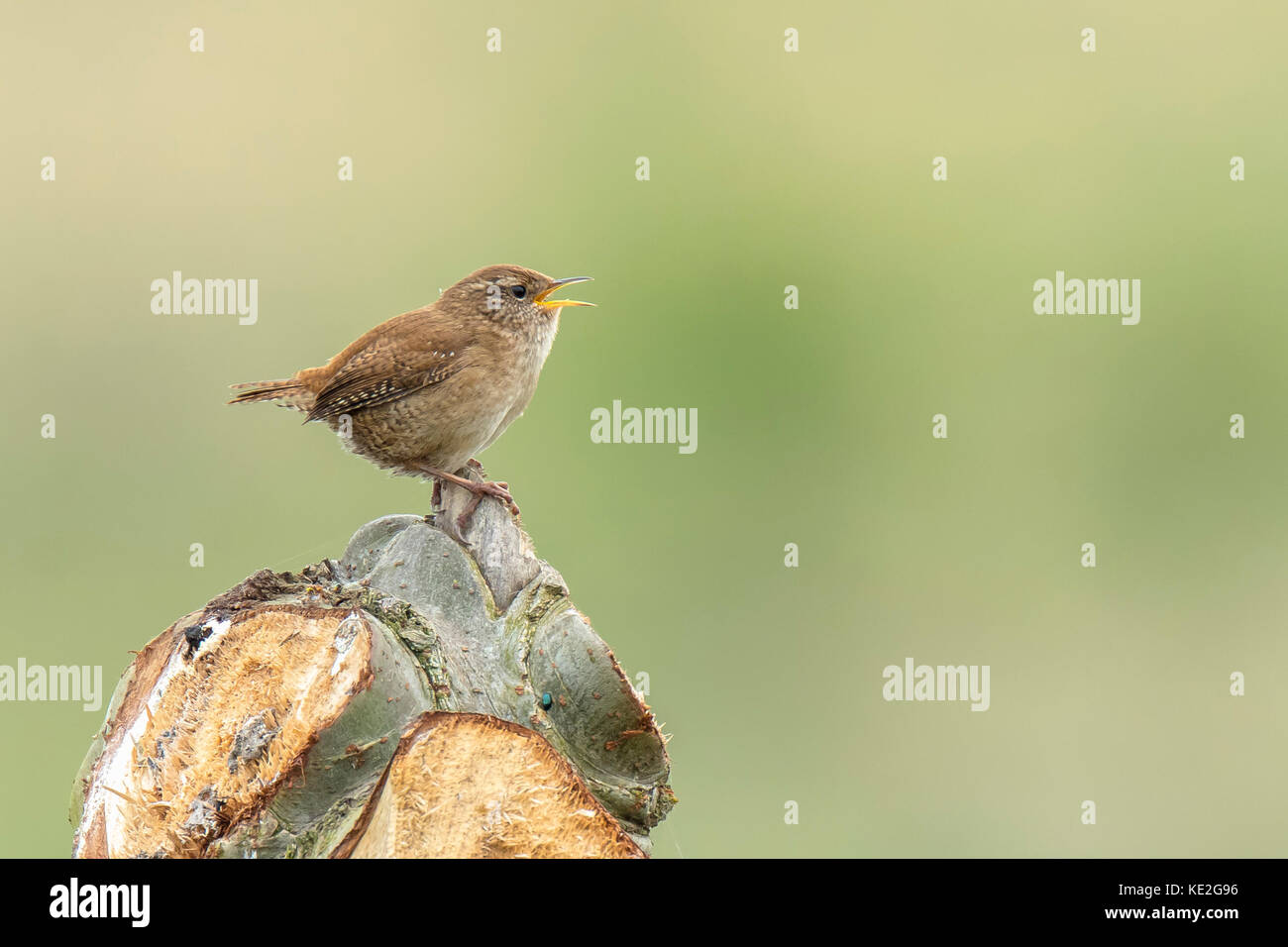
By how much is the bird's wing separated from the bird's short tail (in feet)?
0.87

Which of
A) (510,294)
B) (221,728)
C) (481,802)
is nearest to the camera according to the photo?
(481,802)

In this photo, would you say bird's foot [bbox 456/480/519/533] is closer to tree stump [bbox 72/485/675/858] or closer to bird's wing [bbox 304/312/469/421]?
tree stump [bbox 72/485/675/858]

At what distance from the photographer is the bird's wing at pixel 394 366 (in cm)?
479

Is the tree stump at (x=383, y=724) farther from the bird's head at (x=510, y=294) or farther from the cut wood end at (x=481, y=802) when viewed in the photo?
the bird's head at (x=510, y=294)

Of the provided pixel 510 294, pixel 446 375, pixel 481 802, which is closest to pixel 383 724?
pixel 481 802

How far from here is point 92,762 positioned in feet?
10.9

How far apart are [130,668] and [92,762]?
0.27 m

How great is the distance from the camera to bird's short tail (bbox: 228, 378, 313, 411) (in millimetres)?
5273

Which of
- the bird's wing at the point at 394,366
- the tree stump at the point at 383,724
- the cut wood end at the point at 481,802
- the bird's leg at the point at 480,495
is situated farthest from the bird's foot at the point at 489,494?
the cut wood end at the point at 481,802

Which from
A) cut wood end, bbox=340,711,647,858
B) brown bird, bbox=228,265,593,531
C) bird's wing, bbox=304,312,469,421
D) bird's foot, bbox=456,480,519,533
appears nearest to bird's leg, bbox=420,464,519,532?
bird's foot, bbox=456,480,519,533

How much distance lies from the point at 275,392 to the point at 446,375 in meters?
0.99

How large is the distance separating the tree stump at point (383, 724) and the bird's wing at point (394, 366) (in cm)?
120

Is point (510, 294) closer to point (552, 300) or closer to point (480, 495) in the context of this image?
point (552, 300)

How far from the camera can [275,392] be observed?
208 inches
